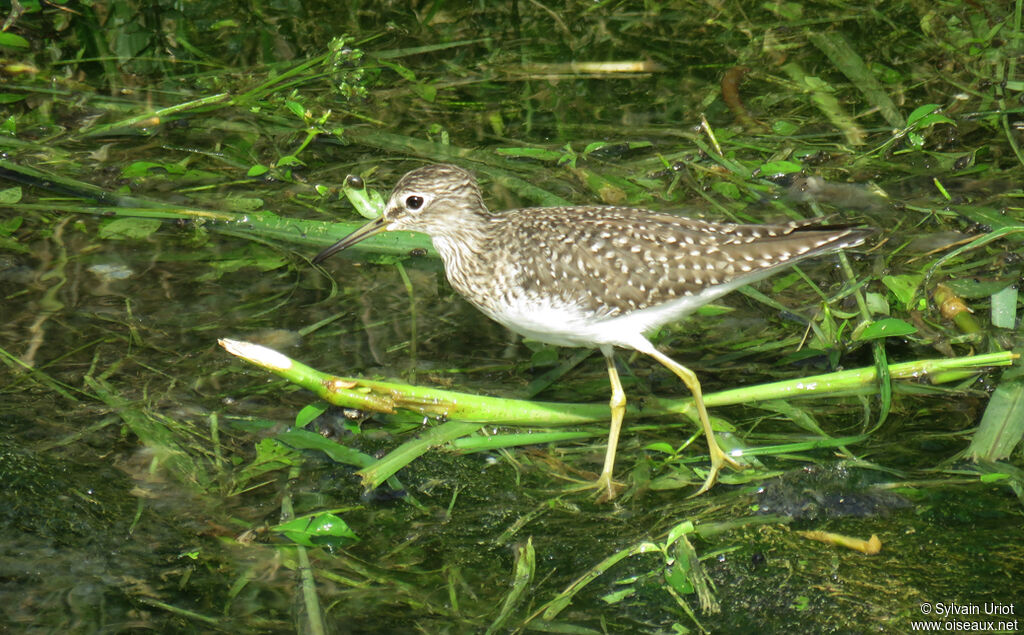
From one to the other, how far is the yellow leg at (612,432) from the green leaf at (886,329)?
137cm

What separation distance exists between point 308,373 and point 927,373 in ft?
10.9

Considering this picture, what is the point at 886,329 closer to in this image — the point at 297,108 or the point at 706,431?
the point at 706,431

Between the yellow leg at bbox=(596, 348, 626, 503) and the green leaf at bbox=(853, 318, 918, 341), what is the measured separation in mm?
1370

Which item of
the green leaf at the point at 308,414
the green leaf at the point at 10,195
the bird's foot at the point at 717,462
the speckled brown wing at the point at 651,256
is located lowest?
the bird's foot at the point at 717,462

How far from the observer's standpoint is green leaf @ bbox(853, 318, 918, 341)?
19.2 feet

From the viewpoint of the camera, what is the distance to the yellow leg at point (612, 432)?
19.2ft

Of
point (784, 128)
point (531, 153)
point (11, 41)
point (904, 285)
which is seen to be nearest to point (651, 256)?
point (904, 285)

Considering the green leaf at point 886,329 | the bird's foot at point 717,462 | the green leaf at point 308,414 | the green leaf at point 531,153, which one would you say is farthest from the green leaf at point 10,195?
the green leaf at point 886,329

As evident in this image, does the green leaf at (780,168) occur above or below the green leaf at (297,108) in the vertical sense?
below

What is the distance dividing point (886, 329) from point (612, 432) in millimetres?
1577

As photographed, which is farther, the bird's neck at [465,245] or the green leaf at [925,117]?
the green leaf at [925,117]

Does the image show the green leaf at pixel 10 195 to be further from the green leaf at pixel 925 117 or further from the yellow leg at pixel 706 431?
the green leaf at pixel 925 117

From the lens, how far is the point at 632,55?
390 inches

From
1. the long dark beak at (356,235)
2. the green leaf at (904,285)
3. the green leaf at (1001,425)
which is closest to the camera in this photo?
the green leaf at (1001,425)
